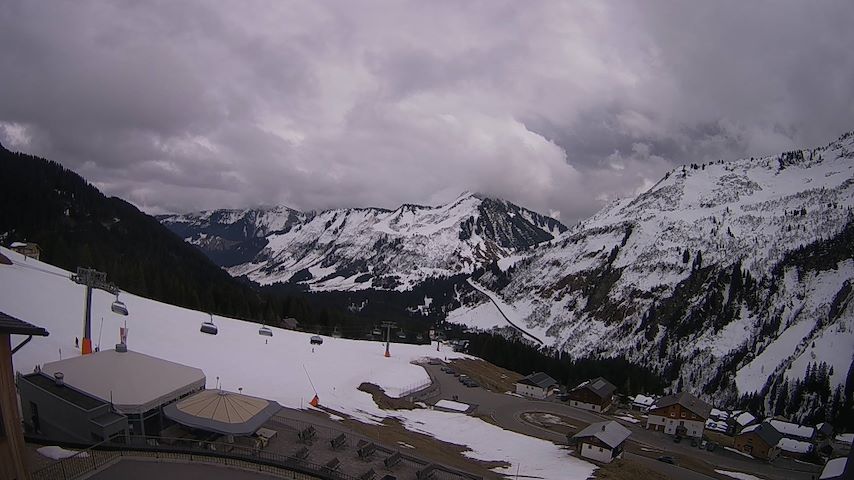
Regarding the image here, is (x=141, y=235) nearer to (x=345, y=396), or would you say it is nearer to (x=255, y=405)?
(x=345, y=396)

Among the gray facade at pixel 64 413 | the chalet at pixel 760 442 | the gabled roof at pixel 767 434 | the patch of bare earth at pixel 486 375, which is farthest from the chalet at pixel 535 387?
the gray facade at pixel 64 413

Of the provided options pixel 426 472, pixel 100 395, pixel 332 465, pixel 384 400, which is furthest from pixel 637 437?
pixel 100 395

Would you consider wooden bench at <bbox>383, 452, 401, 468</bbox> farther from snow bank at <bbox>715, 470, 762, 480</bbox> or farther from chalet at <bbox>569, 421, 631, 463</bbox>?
snow bank at <bbox>715, 470, 762, 480</bbox>

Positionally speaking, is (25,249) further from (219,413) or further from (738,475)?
(738,475)

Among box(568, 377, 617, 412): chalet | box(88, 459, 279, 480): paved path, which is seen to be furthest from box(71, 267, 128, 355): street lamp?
box(568, 377, 617, 412): chalet

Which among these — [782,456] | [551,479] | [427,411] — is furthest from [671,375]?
[551,479]

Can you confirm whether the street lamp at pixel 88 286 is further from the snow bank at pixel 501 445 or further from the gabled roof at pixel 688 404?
the gabled roof at pixel 688 404
